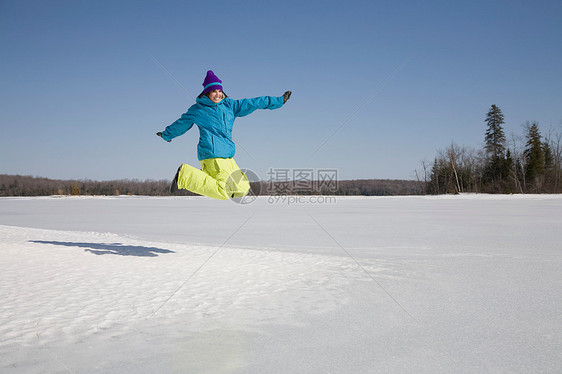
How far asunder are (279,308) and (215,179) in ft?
4.76

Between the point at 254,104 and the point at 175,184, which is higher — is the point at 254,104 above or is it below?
above

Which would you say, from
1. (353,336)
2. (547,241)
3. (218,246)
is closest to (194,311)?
(353,336)

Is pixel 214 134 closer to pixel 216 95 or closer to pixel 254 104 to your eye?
pixel 216 95

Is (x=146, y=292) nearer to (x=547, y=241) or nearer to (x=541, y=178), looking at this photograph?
(x=547, y=241)

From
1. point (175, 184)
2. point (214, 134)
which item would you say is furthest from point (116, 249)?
point (214, 134)

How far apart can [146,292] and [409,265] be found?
370 cm

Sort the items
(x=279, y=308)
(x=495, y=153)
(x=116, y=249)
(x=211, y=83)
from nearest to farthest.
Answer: (x=279, y=308) < (x=211, y=83) < (x=116, y=249) < (x=495, y=153)

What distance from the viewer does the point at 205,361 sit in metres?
2.68

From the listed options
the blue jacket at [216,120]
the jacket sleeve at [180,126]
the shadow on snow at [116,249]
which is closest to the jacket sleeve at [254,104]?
the blue jacket at [216,120]

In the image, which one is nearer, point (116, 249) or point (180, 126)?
point (180, 126)

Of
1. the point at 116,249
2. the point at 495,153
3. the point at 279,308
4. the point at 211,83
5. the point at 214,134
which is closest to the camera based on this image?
the point at 279,308

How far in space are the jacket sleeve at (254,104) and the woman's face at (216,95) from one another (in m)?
0.18

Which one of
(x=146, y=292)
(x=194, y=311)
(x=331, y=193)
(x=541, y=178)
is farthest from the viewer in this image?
(x=541, y=178)

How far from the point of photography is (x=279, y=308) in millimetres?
3898
